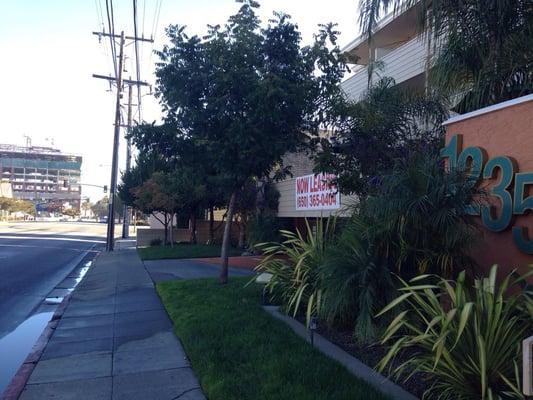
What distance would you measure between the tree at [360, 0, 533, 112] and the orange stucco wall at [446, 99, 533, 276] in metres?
1.01

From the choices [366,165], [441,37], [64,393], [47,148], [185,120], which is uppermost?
[47,148]

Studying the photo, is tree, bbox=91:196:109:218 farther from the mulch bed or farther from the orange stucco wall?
the orange stucco wall

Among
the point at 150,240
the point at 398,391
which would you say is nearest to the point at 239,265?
the point at 398,391

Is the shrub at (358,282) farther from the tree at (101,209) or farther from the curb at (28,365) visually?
the tree at (101,209)

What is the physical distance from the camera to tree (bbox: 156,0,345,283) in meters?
9.93

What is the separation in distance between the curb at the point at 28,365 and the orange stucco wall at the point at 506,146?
17.7ft

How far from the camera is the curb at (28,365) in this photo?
5.59 metres

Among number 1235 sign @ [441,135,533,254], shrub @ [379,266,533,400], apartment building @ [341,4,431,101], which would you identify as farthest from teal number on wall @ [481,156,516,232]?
apartment building @ [341,4,431,101]

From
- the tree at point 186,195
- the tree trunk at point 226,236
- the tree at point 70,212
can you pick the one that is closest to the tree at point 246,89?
the tree trunk at point 226,236

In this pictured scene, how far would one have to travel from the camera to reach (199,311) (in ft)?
28.5

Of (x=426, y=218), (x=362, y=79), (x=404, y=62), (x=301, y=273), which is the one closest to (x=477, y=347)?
(x=426, y=218)

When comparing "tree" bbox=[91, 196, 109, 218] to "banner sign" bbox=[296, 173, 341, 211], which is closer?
"banner sign" bbox=[296, 173, 341, 211]

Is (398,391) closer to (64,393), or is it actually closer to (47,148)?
(64,393)

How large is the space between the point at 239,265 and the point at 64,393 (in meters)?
13.0
